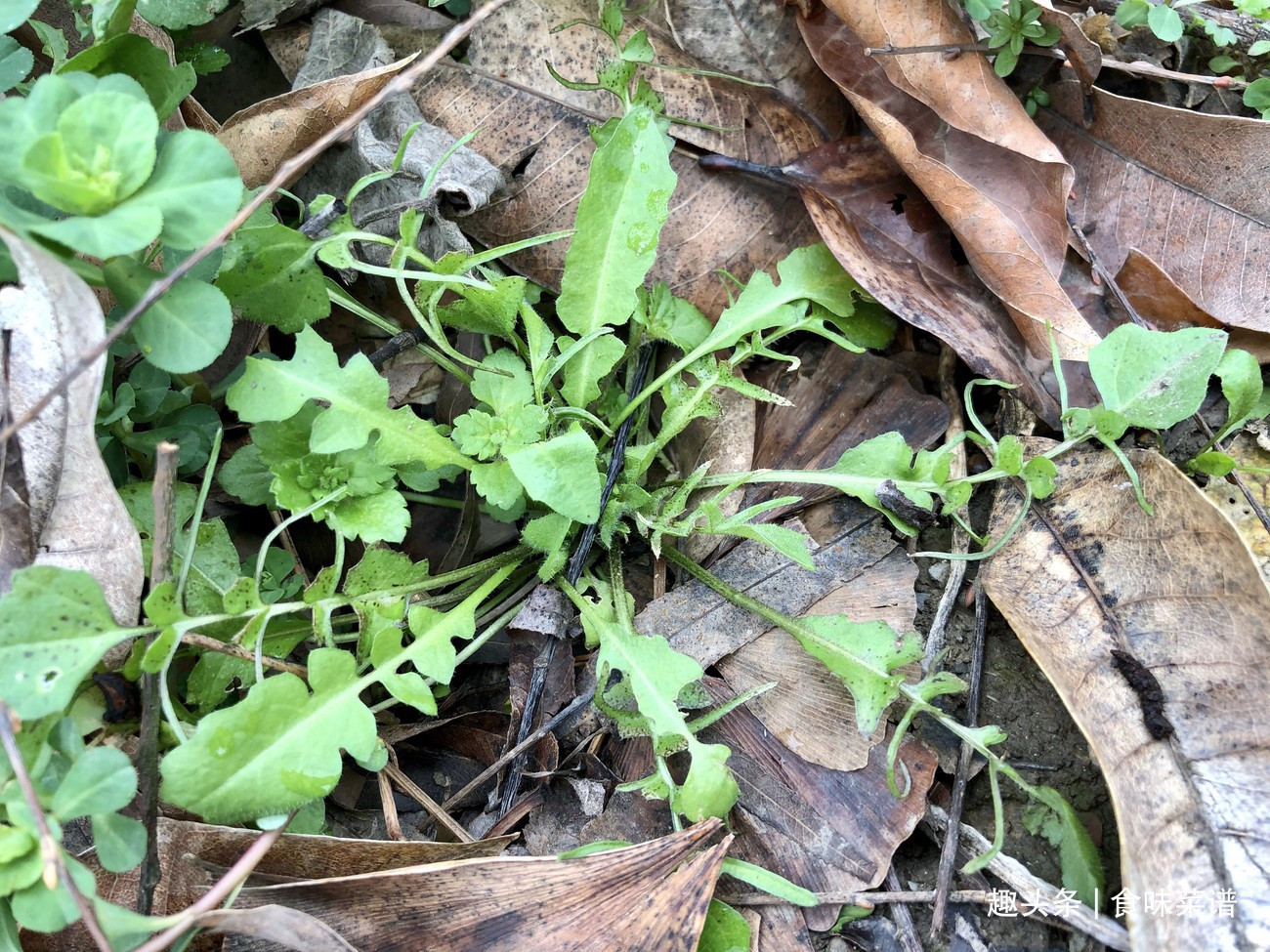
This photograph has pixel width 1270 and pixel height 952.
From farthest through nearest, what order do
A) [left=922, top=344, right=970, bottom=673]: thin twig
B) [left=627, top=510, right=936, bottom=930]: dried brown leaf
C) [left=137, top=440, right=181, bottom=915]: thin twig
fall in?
[left=922, top=344, right=970, bottom=673]: thin twig, [left=627, top=510, right=936, bottom=930]: dried brown leaf, [left=137, top=440, right=181, bottom=915]: thin twig

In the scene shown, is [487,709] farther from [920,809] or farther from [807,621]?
[920,809]

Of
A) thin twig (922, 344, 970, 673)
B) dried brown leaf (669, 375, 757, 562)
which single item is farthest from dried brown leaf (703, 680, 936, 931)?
dried brown leaf (669, 375, 757, 562)

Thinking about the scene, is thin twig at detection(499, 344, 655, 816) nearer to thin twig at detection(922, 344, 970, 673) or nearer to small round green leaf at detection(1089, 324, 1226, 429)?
thin twig at detection(922, 344, 970, 673)

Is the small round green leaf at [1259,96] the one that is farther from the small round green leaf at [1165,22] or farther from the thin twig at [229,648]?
the thin twig at [229,648]

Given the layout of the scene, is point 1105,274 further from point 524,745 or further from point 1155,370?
point 524,745

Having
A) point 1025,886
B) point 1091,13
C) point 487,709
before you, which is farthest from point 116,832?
point 1091,13

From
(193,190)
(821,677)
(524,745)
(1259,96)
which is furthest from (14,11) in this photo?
(1259,96)

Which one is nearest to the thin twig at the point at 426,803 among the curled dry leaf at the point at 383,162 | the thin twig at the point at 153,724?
the thin twig at the point at 153,724
